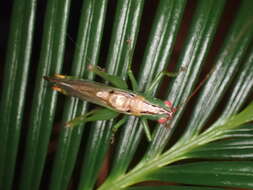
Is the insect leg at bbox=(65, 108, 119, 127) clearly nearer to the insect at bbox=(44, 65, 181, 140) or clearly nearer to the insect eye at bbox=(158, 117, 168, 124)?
the insect at bbox=(44, 65, 181, 140)

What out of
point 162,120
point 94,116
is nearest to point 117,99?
point 94,116

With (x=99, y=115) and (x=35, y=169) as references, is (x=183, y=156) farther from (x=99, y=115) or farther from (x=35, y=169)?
(x=35, y=169)

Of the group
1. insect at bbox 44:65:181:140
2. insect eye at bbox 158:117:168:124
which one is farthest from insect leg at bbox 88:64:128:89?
insect eye at bbox 158:117:168:124

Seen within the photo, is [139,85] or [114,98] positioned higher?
[139,85]

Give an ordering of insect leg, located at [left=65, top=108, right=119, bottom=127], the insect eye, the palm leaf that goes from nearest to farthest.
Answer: the palm leaf
insect leg, located at [left=65, top=108, right=119, bottom=127]
the insect eye

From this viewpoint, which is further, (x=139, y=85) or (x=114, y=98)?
(x=114, y=98)

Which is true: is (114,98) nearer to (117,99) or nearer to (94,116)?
(117,99)
